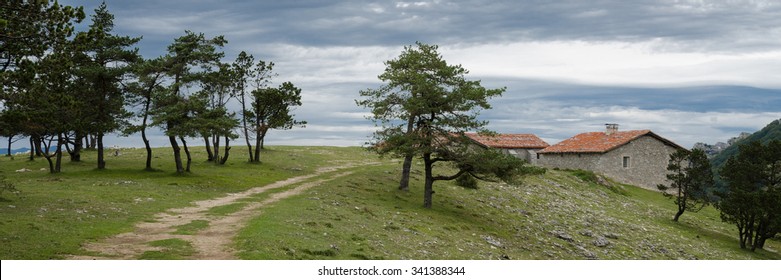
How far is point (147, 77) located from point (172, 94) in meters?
2.98

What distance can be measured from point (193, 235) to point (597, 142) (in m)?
66.4

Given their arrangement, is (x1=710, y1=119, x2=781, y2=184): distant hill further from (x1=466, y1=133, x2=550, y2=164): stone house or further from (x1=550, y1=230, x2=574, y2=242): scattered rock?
(x1=550, y1=230, x2=574, y2=242): scattered rock

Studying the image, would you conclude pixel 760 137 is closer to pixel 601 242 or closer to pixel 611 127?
pixel 611 127

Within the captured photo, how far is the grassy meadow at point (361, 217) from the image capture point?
25328 mm

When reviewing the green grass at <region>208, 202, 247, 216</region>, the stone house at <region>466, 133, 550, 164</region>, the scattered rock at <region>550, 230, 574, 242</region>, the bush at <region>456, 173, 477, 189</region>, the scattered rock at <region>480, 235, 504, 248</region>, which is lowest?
the scattered rock at <region>550, 230, 574, 242</region>

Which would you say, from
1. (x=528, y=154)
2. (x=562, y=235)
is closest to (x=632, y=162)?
(x=528, y=154)

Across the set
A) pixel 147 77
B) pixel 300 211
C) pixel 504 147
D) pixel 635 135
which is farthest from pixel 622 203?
pixel 147 77

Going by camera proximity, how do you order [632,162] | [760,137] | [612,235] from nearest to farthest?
[612,235], [632,162], [760,137]

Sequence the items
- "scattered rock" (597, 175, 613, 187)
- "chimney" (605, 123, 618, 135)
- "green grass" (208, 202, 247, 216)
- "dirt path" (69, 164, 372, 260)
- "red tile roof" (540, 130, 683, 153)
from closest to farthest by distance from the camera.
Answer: "dirt path" (69, 164, 372, 260) → "green grass" (208, 202, 247, 216) → "scattered rock" (597, 175, 613, 187) → "red tile roof" (540, 130, 683, 153) → "chimney" (605, 123, 618, 135)

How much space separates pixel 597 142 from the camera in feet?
270

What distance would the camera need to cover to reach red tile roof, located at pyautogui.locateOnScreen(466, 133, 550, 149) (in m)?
89.4

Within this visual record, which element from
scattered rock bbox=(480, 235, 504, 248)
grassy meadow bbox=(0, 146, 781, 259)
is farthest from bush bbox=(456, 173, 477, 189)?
scattered rock bbox=(480, 235, 504, 248)

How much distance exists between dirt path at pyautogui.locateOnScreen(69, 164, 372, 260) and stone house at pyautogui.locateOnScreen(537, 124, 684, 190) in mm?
50912

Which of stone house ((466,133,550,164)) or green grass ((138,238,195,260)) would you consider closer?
green grass ((138,238,195,260))
